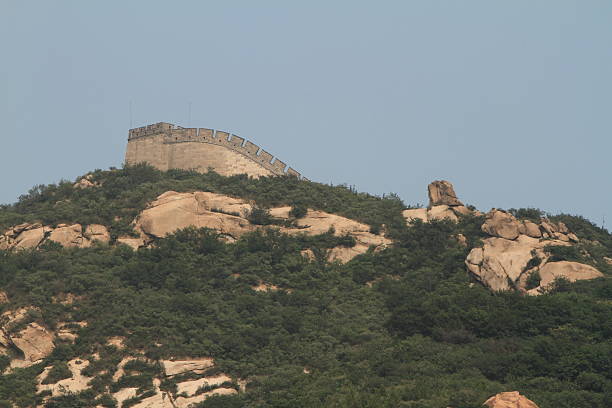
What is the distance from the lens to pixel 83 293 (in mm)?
49469

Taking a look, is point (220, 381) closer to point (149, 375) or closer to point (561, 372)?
point (149, 375)

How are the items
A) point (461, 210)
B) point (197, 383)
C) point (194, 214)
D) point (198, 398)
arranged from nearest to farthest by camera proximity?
point (198, 398)
point (197, 383)
point (194, 214)
point (461, 210)

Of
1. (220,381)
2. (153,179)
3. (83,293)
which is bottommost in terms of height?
(220,381)

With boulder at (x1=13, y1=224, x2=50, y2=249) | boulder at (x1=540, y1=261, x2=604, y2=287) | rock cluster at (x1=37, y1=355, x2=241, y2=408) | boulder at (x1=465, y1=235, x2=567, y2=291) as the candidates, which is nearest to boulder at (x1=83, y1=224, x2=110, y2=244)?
boulder at (x1=13, y1=224, x2=50, y2=249)

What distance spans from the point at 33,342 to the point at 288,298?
10.6 meters

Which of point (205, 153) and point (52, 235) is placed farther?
point (205, 153)

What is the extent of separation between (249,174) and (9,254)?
16091mm

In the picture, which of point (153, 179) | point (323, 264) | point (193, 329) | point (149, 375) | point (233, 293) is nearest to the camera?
point (149, 375)

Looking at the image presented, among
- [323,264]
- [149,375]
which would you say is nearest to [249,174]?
[323,264]

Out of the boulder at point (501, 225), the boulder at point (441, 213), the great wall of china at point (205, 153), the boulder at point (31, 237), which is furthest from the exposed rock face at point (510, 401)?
the great wall of china at point (205, 153)

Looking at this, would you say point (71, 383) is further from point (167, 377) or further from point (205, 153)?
point (205, 153)

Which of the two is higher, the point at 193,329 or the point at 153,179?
the point at 153,179

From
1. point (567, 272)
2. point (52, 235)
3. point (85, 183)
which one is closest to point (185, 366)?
point (52, 235)

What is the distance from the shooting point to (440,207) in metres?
58.1
